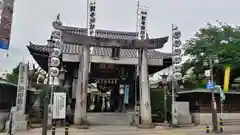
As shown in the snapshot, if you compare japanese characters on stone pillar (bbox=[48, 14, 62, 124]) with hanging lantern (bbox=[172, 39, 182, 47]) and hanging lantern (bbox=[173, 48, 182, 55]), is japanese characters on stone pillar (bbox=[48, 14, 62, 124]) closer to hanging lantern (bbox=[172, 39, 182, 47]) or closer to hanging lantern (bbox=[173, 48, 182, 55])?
hanging lantern (bbox=[172, 39, 182, 47])

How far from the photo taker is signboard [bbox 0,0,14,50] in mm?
9484

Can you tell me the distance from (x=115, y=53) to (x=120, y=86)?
5.37m

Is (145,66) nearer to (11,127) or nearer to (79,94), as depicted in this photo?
(79,94)

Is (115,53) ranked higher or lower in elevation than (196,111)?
higher

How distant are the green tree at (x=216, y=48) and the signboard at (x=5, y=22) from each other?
1710 cm

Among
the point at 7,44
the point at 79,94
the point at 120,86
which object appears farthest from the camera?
the point at 120,86

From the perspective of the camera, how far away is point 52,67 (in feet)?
49.6

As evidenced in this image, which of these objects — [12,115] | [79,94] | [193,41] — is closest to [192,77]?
[193,41]

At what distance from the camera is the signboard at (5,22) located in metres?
9.48

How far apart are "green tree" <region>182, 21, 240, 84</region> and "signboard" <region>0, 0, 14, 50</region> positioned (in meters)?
17.1

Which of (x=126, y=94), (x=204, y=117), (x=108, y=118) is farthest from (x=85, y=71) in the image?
(x=204, y=117)

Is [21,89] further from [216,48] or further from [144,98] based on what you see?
[216,48]

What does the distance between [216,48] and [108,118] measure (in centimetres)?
1220

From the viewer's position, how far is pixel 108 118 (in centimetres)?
2245
